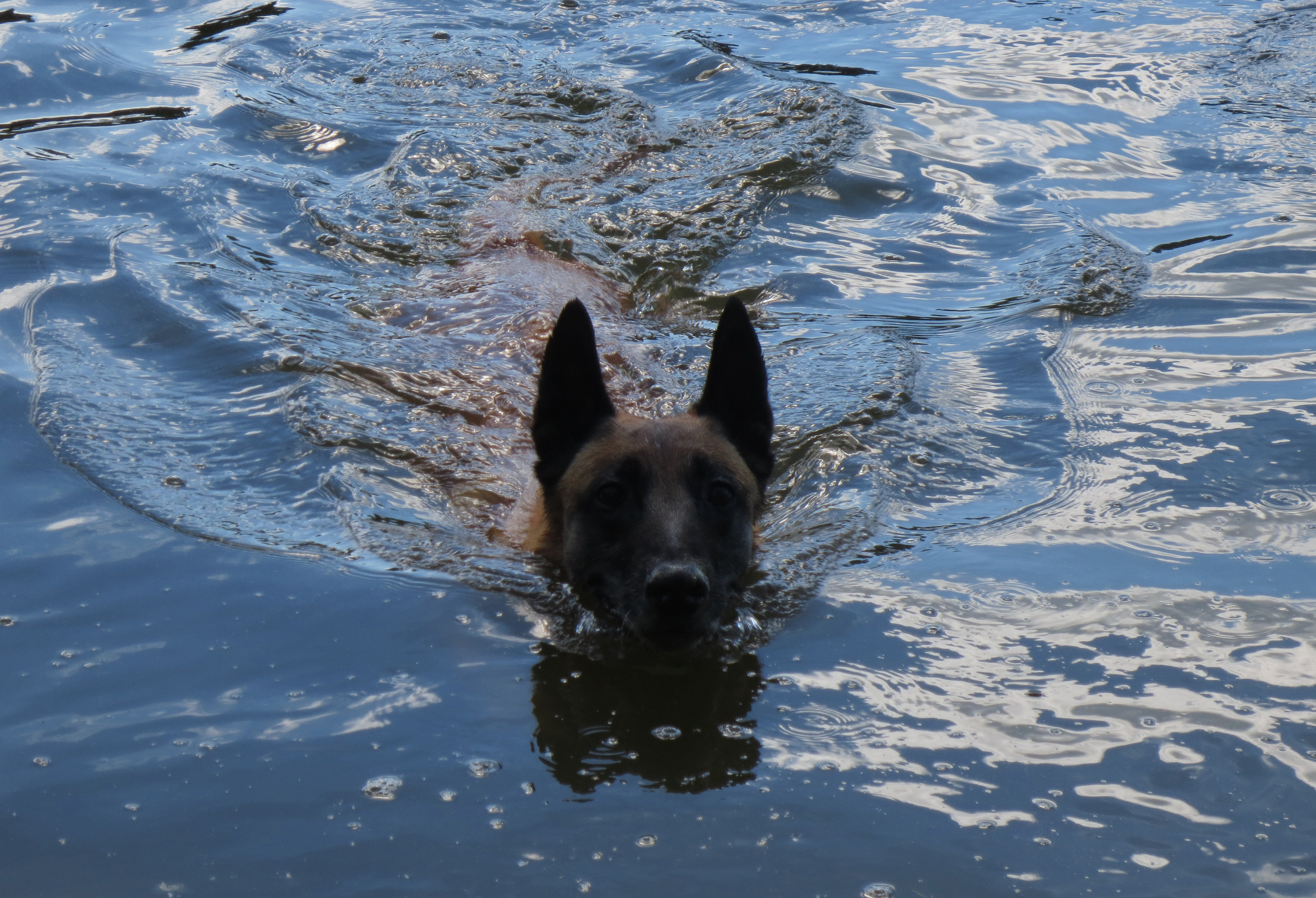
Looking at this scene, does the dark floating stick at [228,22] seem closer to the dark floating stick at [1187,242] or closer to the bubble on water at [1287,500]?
the dark floating stick at [1187,242]

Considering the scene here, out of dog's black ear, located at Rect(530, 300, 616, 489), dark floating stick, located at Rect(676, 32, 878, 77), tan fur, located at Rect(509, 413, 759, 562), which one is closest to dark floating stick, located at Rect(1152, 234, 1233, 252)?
tan fur, located at Rect(509, 413, 759, 562)

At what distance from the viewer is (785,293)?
8.71 meters

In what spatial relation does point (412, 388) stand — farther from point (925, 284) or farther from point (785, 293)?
point (925, 284)

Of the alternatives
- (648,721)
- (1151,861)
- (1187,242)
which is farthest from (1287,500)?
(1187,242)

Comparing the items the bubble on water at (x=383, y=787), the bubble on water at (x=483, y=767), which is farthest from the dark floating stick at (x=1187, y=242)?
the bubble on water at (x=383, y=787)

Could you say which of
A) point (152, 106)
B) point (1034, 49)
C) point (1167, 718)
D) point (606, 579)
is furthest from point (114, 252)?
point (1034, 49)

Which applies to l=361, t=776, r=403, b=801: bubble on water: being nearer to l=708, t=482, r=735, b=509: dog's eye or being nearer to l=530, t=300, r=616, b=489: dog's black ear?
l=708, t=482, r=735, b=509: dog's eye

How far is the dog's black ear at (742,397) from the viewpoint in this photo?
18.1 feet

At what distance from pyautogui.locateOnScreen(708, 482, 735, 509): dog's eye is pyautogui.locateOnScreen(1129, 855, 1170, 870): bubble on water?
7.32 ft

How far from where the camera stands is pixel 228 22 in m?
13.9

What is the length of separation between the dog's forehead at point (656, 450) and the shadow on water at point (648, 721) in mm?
874

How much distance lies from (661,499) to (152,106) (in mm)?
9001

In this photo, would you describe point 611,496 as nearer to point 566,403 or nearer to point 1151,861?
point 566,403

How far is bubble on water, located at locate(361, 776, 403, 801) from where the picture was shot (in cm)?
362
